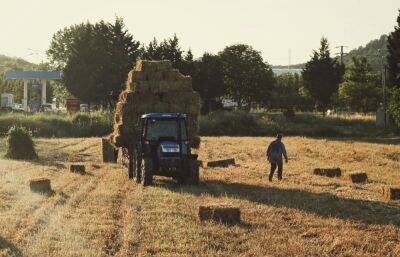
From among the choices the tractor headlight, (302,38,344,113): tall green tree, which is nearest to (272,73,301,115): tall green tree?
(302,38,344,113): tall green tree

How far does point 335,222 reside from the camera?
13.5 metres

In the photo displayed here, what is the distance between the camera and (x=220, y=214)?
1323cm

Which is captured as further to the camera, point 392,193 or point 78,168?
point 78,168

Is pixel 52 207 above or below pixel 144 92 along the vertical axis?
below

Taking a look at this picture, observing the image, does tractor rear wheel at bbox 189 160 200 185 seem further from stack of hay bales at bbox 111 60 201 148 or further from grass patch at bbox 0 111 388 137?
grass patch at bbox 0 111 388 137

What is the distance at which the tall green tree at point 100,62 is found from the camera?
74.6m

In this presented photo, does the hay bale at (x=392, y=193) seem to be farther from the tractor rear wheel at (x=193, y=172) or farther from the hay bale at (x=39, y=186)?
the hay bale at (x=39, y=186)

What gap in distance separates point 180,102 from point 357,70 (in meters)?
64.6

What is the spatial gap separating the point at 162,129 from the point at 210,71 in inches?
2424

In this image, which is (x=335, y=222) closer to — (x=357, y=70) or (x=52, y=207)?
(x=52, y=207)

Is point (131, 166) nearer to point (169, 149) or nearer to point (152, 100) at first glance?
point (169, 149)

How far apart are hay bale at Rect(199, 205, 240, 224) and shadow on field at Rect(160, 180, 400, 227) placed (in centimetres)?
247

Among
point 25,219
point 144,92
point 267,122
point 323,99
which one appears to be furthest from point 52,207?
point 323,99

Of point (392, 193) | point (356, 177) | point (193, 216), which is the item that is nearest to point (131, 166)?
point (193, 216)
